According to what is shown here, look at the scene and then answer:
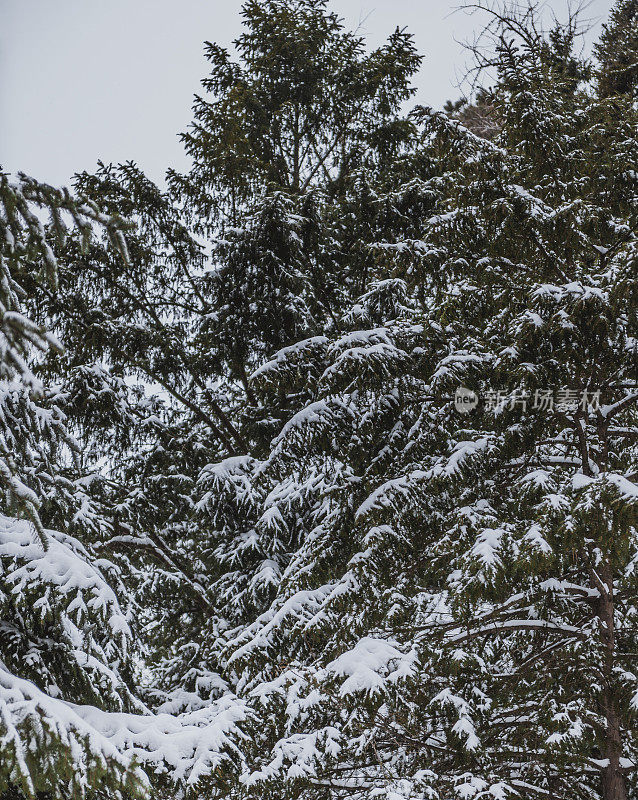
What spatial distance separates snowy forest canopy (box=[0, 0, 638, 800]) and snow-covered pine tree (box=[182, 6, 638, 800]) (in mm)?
30

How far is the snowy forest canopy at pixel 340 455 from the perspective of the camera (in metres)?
3.24

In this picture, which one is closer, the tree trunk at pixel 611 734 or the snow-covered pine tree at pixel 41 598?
the snow-covered pine tree at pixel 41 598

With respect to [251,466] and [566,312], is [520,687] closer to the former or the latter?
[566,312]

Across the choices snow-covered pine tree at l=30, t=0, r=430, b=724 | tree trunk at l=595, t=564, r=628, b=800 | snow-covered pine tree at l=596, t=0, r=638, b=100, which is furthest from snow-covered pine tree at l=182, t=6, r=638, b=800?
snow-covered pine tree at l=30, t=0, r=430, b=724

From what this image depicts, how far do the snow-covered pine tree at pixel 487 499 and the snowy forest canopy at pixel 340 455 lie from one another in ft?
0.10

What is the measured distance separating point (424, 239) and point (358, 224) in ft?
9.89

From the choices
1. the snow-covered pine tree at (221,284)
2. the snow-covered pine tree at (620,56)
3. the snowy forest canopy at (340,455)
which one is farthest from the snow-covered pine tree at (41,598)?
the snow-covered pine tree at (620,56)

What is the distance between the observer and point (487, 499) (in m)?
5.64

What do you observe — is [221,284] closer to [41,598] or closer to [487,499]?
[487,499]

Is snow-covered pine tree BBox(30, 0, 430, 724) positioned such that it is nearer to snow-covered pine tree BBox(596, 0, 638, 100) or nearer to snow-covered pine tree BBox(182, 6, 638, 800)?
snow-covered pine tree BBox(182, 6, 638, 800)

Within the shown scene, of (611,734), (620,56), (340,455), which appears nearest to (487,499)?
(340,455)

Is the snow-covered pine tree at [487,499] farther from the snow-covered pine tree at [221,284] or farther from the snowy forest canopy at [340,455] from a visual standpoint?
the snow-covered pine tree at [221,284]

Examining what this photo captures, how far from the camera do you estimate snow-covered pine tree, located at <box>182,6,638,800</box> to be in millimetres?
4785

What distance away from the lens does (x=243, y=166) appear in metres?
9.45
